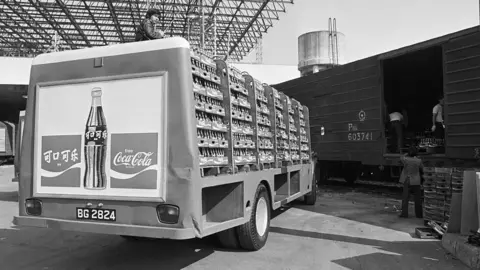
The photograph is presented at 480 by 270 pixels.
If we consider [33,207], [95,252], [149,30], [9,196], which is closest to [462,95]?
[149,30]

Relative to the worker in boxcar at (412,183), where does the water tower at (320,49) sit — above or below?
above

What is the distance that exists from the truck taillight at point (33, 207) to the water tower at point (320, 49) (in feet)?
56.2

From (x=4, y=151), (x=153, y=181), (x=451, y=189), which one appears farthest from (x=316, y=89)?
(x=4, y=151)

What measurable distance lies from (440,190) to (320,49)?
1393 centimetres

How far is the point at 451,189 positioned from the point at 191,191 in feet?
17.4

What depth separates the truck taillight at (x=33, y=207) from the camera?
4605mm

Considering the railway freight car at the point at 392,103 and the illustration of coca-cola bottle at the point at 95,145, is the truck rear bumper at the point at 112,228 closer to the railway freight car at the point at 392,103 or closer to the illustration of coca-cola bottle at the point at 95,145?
the illustration of coca-cola bottle at the point at 95,145

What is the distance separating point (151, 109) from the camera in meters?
4.18

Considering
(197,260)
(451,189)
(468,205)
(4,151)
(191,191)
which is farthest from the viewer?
(4,151)

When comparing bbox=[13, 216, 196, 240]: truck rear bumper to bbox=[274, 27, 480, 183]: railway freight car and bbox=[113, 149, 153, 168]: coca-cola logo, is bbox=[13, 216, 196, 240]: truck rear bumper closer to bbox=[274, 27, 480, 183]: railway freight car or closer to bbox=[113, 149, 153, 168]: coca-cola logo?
bbox=[113, 149, 153, 168]: coca-cola logo

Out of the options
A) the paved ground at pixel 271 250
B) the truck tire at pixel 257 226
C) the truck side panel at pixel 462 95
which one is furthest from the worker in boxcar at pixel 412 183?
the truck tire at pixel 257 226

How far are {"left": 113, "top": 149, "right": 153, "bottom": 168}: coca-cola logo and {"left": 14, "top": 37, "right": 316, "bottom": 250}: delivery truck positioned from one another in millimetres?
11

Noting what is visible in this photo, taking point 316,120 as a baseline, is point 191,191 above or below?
below

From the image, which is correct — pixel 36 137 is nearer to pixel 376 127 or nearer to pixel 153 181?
pixel 153 181
